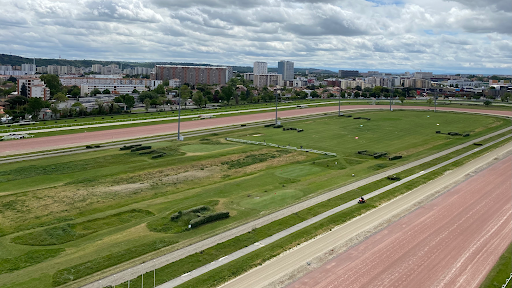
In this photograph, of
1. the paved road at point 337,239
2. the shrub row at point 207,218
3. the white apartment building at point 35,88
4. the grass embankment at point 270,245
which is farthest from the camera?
the white apartment building at point 35,88

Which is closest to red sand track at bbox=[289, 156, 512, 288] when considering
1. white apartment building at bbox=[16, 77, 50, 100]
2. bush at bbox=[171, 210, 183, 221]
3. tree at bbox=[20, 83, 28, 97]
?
bush at bbox=[171, 210, 183, 221]

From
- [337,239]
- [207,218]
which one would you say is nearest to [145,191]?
[207,218]

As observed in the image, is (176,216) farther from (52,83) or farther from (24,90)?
(52,83)

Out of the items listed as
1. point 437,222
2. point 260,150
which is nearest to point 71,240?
point 437,222

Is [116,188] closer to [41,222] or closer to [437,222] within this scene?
[41,222]

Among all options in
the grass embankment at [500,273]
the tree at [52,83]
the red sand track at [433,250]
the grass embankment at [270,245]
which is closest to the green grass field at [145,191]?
the grass embankment at [270,245]

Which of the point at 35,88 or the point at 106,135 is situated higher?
the point at 35,88

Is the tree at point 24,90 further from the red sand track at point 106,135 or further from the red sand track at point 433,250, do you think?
the red sand track at point 433,250
